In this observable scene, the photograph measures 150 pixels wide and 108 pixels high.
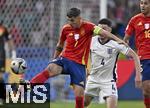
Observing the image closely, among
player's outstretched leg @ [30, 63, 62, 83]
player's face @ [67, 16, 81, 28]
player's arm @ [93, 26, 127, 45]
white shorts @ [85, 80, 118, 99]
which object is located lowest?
white shorts @ [85, 80, 118, 99]

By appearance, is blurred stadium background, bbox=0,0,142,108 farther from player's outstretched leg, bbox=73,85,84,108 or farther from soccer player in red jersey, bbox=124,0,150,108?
player's outstretched leg, bbox=73,85,84,108

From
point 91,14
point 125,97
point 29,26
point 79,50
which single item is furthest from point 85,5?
point 79,50

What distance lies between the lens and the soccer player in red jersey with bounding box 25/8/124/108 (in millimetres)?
11609

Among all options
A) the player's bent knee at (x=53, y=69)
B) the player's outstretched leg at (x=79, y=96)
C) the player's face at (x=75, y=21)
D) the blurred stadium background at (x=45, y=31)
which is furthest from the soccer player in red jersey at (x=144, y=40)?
the blurred stadium background at (x=45, y=31)

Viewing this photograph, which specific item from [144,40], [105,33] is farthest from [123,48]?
[144,40]

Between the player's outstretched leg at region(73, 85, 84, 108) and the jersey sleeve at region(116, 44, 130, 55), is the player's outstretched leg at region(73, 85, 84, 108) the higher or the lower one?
the lower one

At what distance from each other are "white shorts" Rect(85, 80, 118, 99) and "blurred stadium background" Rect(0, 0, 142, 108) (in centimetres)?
713

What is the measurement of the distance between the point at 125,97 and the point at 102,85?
7844 mm

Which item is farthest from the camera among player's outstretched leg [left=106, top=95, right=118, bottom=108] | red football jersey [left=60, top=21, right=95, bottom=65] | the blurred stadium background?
the blurred stadium background

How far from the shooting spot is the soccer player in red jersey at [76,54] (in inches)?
457

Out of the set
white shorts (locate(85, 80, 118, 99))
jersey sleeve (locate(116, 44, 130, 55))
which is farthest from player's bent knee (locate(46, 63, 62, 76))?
jersey sleeve (locate(116, 44, 130, 55))

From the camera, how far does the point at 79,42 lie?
466 inches

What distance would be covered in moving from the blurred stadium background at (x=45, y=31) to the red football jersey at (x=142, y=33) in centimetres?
672

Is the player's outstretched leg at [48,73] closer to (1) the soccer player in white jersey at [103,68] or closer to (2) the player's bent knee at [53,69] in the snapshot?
(2) the player's bent knee at [53,69]
